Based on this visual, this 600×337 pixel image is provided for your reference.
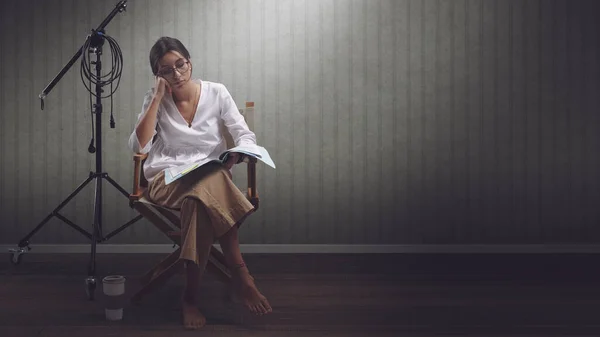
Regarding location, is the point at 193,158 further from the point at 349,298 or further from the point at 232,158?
the point at 349,298

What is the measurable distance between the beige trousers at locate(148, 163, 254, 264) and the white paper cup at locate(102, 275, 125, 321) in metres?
0.29

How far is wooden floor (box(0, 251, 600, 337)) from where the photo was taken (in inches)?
104

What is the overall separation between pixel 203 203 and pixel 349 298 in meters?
0.84

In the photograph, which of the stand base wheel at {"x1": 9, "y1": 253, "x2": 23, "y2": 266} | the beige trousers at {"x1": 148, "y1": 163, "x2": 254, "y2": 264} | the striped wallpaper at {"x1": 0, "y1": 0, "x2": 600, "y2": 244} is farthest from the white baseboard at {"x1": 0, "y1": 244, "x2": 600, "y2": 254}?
the beige trousers at {"x1": 148, "y1": 163, "x2": 254, "y2": 264}

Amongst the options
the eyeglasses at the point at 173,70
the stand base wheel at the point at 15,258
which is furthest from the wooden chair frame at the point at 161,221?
the stand base wheel at the point at 15,258

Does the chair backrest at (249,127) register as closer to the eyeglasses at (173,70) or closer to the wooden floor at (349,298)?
the eyeglasses at (173,70)

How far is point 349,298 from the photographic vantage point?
3076mm

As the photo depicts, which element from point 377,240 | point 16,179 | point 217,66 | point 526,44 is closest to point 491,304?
point 377,240

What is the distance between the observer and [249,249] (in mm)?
4172

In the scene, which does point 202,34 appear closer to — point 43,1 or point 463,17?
point 43,1

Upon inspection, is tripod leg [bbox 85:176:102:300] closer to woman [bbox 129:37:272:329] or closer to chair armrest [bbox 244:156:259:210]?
woman [bbox 129:37:272:329]

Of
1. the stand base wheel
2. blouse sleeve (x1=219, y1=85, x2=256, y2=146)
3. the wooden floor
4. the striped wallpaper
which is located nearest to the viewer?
the wooden floor

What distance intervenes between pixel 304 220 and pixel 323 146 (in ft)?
1.51

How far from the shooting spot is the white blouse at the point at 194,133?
301 cm
